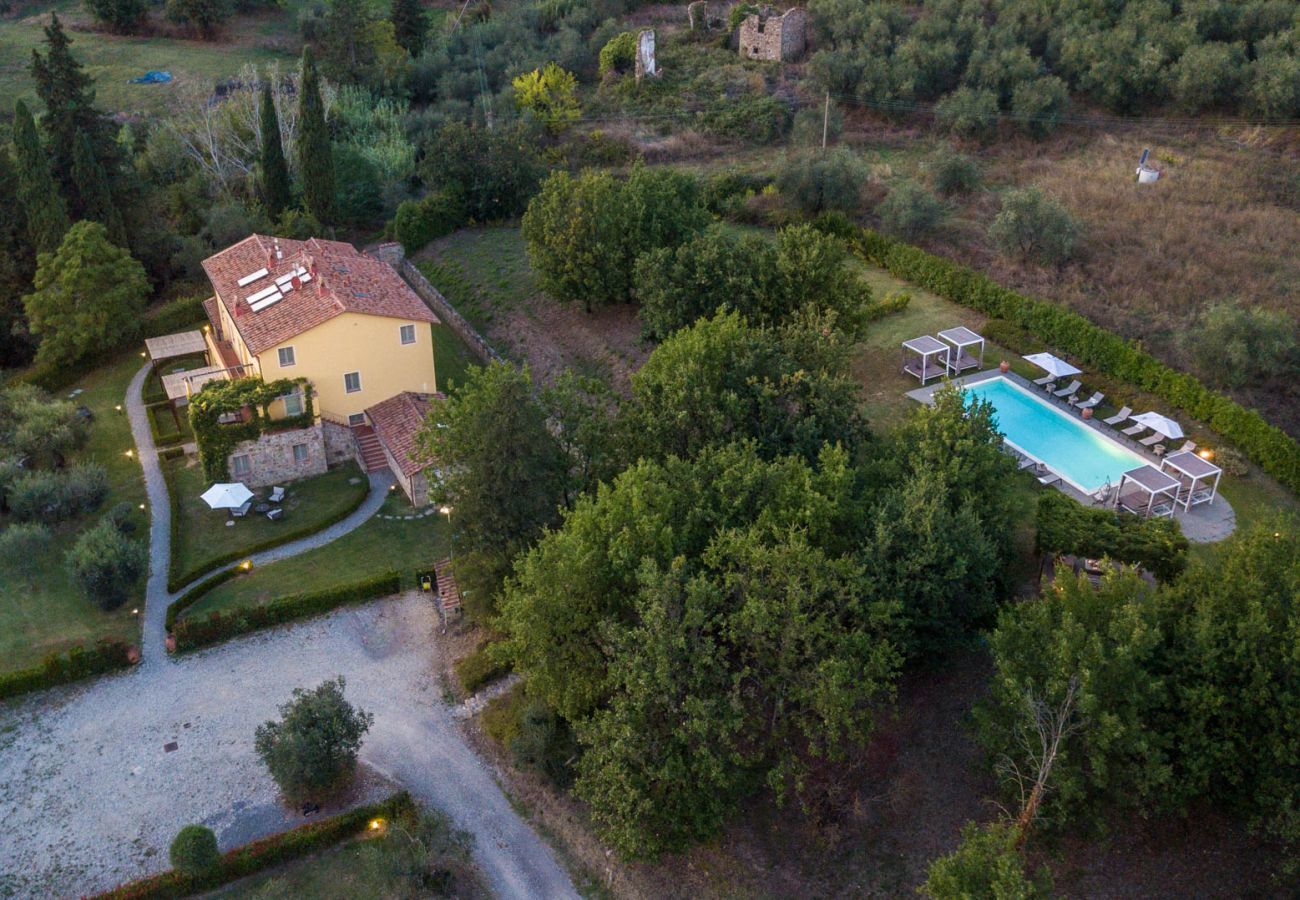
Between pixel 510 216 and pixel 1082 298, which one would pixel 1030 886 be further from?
pixel 510 216

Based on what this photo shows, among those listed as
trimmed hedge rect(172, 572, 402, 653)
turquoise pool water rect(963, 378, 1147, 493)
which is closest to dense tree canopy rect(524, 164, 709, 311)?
turquoise pool water rect(963, 378, 1147, 493)

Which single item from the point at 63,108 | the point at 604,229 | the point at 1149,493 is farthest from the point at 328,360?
the point at 1149,493

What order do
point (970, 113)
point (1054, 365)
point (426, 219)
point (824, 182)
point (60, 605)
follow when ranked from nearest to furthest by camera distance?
point (60, 605) → point (1054, 365) → point (824, 182) → point (426, 219) → point (970, 113)

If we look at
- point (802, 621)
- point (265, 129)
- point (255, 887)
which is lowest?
point (255, 887)

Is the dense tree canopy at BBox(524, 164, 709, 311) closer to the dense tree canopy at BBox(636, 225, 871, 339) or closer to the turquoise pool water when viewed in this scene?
the dense tree canopy at BBox(636, 225, 871, 339)

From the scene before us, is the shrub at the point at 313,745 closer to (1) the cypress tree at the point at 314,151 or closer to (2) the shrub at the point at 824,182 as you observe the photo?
(1) the cypress tree at the point at 314,151

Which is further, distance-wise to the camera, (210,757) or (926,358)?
(926,358)

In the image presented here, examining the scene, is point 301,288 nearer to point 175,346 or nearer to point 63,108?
point 175,346

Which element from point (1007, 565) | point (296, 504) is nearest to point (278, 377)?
point (296, 504)
